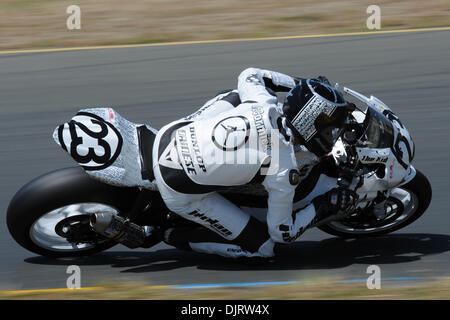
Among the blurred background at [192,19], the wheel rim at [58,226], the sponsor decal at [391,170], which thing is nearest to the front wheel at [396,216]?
the sponsor decal at [391,170]

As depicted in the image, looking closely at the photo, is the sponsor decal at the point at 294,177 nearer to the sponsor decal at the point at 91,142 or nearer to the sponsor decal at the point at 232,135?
the sponsor decal at the point at 232,135

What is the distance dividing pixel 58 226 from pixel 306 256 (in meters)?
1.73

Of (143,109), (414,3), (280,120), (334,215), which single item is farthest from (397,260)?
(414,3)

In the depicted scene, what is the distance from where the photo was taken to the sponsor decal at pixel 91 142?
543 centimetres

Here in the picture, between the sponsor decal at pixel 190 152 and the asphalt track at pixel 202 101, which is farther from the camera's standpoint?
the asphalt track at pixel 202 101

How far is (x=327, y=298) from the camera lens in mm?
5336

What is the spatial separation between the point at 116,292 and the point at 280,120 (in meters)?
1.53

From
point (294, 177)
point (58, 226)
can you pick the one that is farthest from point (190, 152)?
point (58, 226)

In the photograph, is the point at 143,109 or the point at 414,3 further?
the point at 414,3

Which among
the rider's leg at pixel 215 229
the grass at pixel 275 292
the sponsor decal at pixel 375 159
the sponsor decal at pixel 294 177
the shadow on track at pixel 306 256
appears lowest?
the grass at pixel 275 292

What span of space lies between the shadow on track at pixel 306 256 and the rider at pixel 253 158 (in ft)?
0.99

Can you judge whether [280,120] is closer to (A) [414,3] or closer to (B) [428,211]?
(B) [428,211]

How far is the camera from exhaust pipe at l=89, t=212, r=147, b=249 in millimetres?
5523

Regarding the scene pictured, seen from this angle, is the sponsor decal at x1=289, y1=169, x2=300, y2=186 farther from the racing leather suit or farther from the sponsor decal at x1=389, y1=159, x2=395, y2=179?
A: the sponsor decal at x1=389, y1=159, x2=395, y2=179
